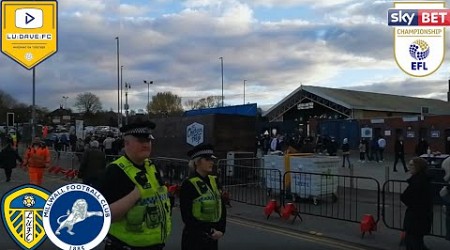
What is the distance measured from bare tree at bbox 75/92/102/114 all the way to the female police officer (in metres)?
111

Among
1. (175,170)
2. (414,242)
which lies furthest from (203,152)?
(175,170)

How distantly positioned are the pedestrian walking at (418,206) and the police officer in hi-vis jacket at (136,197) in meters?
5.36

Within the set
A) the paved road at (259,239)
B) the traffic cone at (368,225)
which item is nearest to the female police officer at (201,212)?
the paved road at (259,239)

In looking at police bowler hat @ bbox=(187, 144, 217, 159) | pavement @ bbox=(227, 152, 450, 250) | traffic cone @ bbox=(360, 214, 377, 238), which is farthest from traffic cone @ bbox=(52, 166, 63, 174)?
police bowler hat @ bbox=(187, 144, 217, 159)

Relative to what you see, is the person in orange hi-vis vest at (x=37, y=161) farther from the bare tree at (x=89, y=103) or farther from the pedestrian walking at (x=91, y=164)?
the bare tree at (x=89, y=103)

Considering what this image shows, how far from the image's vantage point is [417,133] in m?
39.2

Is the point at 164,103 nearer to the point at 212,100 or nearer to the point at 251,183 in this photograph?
the point at 212,100

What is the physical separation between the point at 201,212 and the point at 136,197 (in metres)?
1.59

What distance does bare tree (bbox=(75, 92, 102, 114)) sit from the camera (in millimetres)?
113688

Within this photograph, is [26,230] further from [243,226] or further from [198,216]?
[243,226]

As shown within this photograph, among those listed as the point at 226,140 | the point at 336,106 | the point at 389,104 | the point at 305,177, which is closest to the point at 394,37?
the point at 305,177

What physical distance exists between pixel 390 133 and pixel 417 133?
2378 millimetres

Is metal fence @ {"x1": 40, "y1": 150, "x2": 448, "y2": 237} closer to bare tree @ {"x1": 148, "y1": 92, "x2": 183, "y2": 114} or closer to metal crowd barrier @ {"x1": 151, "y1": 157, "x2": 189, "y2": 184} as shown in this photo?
metal crowd barrier @ {"x1": 151, "y1": 157, "x2": 189, "y2": 184}

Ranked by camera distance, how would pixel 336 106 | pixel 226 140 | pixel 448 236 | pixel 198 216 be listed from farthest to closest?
1. pixel 336 106
2. pixel 226 140
3. pixel 448 236
4. pixel 198 216
